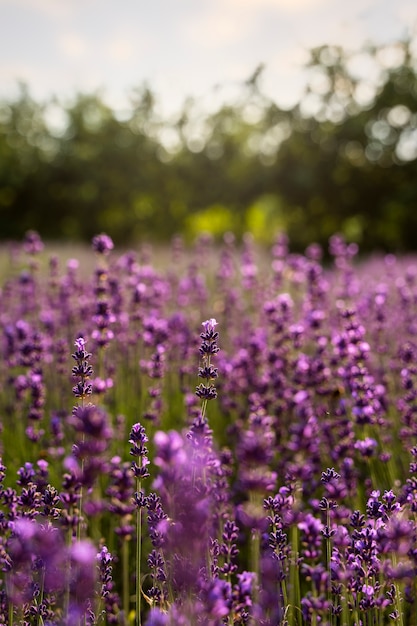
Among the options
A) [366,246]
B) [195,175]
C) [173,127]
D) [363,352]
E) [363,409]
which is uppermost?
[173,127]

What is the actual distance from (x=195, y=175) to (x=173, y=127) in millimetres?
2697

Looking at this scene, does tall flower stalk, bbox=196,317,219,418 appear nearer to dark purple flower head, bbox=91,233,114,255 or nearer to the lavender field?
the lavender field

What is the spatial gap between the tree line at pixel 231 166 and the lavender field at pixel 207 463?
14485 mm

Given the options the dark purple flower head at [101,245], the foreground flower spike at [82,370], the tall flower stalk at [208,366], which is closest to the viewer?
the foreground flower spike at [82,370]

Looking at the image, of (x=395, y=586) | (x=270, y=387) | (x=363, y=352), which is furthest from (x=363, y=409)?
(x=270, y=387)

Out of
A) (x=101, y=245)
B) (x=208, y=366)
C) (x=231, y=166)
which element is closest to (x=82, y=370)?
(x=208, y=366)

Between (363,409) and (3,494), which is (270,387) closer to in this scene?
(363,409)

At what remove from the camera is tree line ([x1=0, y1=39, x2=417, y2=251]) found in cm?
2164

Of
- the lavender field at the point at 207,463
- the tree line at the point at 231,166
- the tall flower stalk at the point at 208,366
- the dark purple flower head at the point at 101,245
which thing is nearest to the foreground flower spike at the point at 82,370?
the lavender field at the point at 207,463

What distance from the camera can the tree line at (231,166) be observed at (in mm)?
21641

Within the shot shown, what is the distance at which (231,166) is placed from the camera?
82.5ft

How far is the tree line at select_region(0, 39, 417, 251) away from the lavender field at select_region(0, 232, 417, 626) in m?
14.5

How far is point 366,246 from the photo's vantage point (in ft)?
73.5

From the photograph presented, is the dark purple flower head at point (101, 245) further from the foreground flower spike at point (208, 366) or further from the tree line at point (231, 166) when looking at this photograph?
the tree line at point (231, 166)
